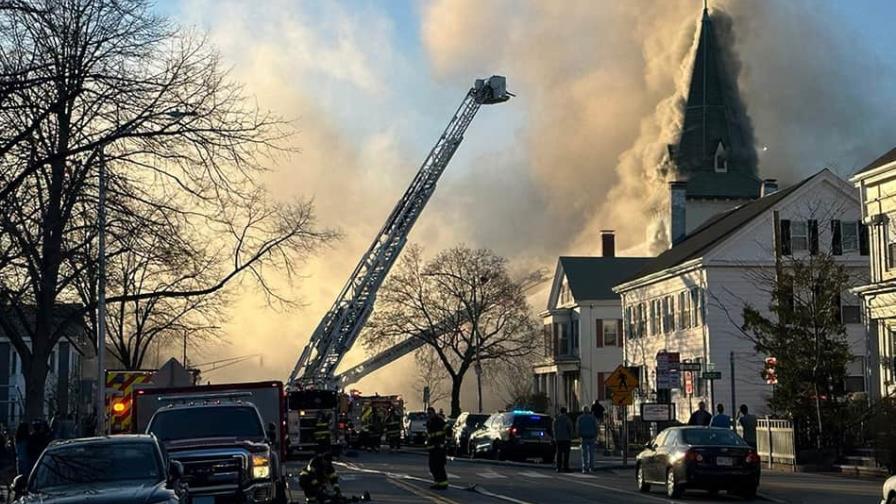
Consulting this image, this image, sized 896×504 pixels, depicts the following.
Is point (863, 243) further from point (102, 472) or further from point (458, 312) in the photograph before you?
point (102, 472)

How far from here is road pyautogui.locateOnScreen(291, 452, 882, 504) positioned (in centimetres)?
2555

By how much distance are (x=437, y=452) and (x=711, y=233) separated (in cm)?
3583

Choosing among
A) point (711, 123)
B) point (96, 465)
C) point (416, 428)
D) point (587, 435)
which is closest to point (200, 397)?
point (96, 465)

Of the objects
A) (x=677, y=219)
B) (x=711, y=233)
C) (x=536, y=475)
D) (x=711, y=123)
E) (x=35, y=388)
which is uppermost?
(x=711, y=123)

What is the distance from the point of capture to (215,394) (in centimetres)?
2464

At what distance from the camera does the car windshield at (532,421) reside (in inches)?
1795

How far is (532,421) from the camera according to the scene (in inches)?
1807

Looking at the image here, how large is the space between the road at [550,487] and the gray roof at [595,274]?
38869 mm

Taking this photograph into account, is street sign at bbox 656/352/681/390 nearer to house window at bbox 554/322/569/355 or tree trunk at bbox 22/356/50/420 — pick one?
tree trunk at bbox 22/356/50/420

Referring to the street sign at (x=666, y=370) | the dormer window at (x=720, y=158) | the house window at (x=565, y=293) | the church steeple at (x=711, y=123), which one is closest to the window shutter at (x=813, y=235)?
the street sign at (x=666, y=370)

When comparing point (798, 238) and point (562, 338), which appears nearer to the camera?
point (798, 238)

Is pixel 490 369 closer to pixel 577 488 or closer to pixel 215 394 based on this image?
pixel 577 488

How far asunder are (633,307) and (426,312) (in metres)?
15.4

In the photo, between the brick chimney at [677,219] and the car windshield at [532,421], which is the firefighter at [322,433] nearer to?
the car windshield at [532,421]
